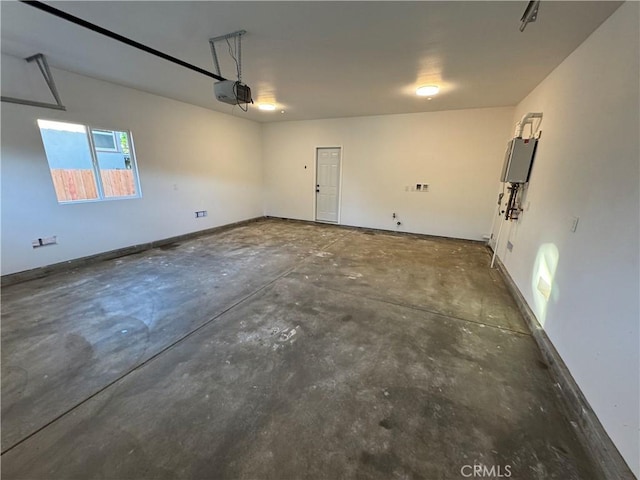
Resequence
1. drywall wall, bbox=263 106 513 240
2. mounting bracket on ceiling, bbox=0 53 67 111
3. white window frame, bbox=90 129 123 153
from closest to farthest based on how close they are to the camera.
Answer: mounting bracket on ceiling, bbox=0 53 67 111 → white window frame, bbox=90 129 123 153 → drywall wall, bbox=263 106 513 240

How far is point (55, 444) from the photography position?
145 centimetres

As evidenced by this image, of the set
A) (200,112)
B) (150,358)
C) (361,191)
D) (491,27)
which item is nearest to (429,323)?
(150,358)

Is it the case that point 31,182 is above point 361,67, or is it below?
below

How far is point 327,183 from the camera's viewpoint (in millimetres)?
7105

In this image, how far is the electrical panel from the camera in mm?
3459

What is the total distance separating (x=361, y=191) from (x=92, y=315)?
5711 mm

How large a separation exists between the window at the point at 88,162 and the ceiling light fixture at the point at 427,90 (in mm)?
5043

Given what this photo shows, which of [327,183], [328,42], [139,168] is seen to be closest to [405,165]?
[327,183]

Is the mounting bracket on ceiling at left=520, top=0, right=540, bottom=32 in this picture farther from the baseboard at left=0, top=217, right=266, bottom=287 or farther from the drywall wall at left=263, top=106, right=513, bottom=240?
the baseboard at left=0, top=217, right=266, bottom=287

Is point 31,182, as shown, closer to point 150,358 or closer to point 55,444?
point 150,358

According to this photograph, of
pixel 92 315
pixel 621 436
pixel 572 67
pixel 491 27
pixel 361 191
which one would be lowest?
pixel 92 315

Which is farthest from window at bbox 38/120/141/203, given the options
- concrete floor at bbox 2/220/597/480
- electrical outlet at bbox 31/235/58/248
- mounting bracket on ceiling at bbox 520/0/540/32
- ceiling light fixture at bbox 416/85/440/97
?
mounting bracket on ceiling at bbox 520/0/540/32

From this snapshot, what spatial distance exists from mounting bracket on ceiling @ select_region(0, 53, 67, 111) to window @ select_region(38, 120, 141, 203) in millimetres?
255

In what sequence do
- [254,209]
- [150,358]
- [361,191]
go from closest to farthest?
[150,358] → [361,191] → [254,209]
